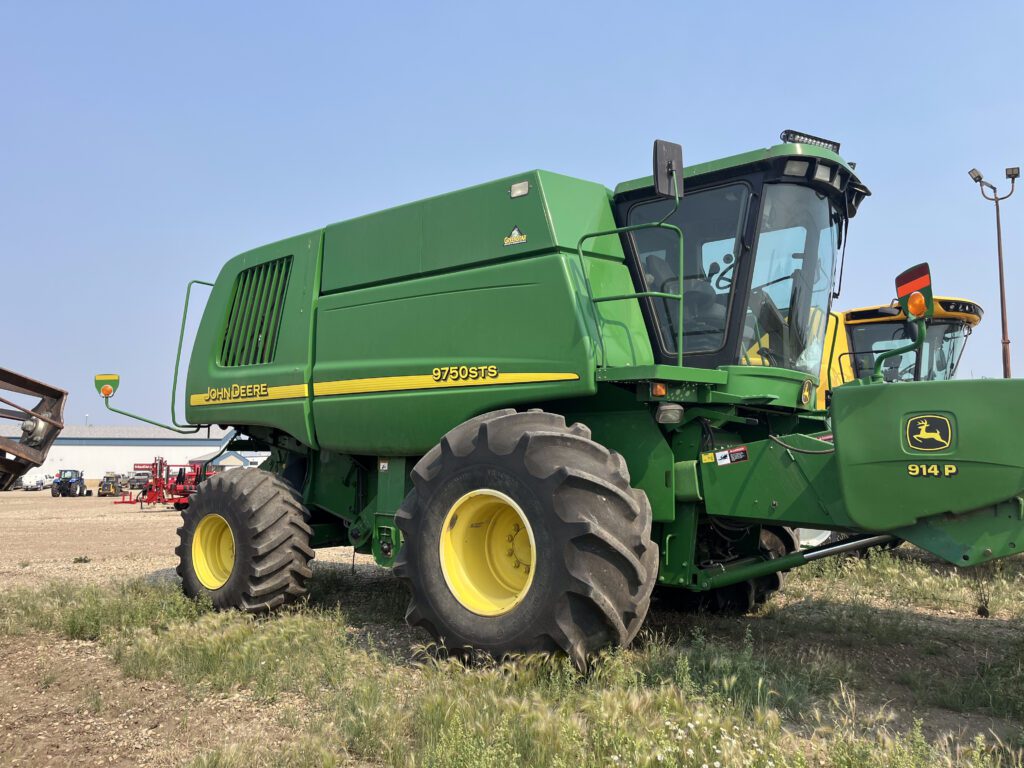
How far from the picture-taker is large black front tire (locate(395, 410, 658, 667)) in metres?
4.31

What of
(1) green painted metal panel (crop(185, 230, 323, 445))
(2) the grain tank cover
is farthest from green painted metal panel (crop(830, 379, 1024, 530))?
(1) green painted metal panel (crop(185, 230, 323, 445))

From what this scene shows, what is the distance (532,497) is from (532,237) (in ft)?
5.87

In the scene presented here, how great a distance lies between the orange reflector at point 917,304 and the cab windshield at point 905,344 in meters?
9.33

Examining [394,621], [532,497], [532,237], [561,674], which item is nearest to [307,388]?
[394,621]

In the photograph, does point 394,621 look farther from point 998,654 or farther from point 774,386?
point 998,654

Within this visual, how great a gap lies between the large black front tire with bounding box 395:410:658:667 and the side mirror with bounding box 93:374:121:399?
156 inches

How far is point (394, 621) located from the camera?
648 centimetres

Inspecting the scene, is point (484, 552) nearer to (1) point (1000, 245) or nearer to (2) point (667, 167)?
(2) point (667, 167)

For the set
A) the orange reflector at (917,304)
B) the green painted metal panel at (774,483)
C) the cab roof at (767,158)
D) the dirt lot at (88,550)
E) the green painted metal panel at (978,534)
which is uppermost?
the cab roof at (767,158)

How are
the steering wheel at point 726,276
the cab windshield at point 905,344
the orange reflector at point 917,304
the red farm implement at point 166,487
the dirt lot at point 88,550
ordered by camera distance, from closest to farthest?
the orange reflector at point 917,304 → the steering wheel at point 726,276 → the dirt lot at point 88,550 → the cab windshield at point 905,344 → the red farm implement at point 166,487

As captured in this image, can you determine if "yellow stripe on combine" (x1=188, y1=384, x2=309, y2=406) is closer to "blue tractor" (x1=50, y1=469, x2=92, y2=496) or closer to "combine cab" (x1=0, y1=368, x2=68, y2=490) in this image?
"combine cab" (x1=0, y1=368, x2=68, y2=490)

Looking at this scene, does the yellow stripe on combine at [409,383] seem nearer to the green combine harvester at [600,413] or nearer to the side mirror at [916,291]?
the green combine harvester at [600,413]

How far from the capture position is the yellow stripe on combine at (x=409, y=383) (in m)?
5.25

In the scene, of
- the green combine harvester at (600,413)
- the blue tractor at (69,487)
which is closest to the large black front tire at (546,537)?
the green combine harvester at (600,413)
